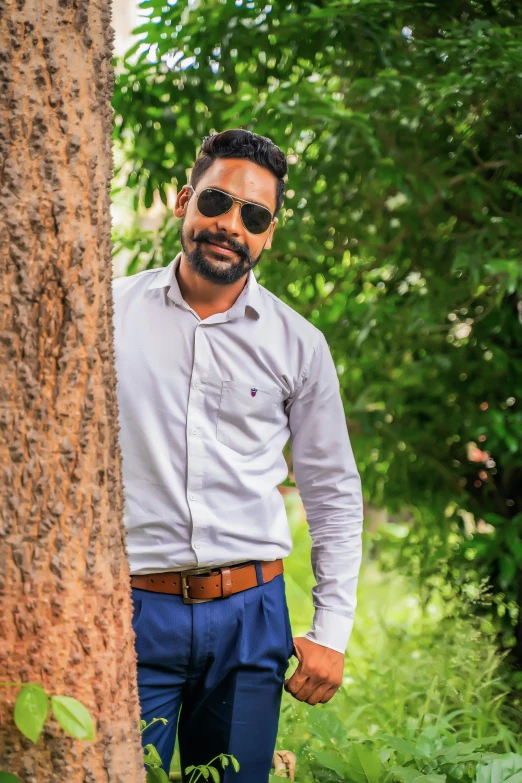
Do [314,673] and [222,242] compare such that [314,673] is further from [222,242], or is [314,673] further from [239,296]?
[222,242]

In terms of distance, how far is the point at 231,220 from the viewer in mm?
2182

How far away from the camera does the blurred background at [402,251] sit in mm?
2973

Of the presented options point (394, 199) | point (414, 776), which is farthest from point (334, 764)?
point (394, 199)

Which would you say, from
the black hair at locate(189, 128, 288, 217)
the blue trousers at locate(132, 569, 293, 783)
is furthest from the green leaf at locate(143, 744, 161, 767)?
the black hair at locate(189, 128, 288, 217)

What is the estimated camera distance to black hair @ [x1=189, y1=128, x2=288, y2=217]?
223 cm

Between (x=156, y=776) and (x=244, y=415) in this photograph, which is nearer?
(x=156, y=776)

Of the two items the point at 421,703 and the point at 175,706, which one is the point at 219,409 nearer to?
the point at 175,706

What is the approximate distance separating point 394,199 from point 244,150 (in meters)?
1.95

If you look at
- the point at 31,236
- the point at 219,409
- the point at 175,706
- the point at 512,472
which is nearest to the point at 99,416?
the point at 31,236

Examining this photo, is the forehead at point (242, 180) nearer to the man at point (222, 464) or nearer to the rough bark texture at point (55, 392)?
the man at point (222, 464)

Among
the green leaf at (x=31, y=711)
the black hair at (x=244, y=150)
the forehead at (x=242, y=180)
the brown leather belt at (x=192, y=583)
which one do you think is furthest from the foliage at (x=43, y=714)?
the black hair at (x=244, y=150)

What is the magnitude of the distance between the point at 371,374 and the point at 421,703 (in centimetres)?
147

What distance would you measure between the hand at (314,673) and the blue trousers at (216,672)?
0.05 metres

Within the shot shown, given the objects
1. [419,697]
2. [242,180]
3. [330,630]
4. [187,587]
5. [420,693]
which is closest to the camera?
[187,587]
